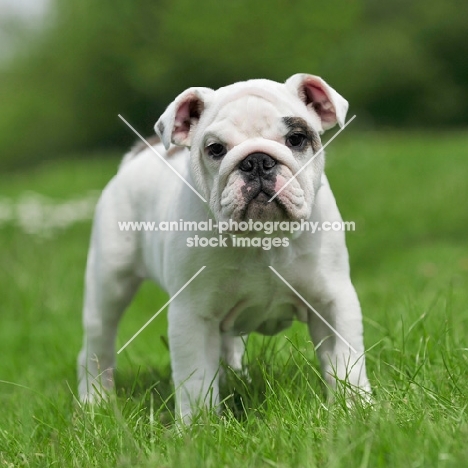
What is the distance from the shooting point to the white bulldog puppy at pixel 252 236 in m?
3.07

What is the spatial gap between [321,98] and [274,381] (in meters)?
1.21

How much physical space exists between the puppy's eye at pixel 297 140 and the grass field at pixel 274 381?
0.84 meters

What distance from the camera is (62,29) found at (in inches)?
1163

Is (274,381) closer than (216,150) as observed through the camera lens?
No

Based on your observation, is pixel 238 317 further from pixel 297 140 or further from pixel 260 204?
pixel 297 140

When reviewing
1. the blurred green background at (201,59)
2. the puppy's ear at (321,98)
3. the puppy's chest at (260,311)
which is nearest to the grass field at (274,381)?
the puppy's chest at (260,311)

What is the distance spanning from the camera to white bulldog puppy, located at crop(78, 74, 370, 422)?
3066 mm

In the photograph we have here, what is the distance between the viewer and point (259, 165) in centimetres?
303

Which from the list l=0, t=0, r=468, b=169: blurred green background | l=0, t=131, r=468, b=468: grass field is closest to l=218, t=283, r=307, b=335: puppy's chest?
l=0, t=131, r=468, b=468: grass field

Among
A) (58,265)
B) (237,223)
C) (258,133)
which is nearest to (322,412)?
(237,223)

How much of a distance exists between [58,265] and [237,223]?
6319 millimetres

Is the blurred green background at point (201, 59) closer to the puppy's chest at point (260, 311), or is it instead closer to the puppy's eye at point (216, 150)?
the puppy's chest at point (260, 311)

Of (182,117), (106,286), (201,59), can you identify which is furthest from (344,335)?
(201,59)

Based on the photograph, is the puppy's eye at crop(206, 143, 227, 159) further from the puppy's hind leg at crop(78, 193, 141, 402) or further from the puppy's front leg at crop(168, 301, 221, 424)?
the puppy's hind leg at crop(78, 193, 141, 402)
